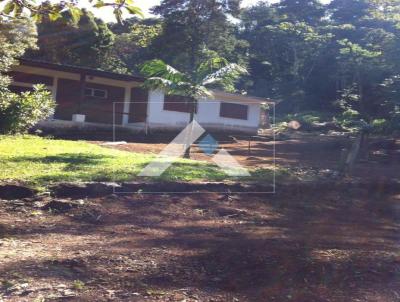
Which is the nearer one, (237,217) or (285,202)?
(237,217)

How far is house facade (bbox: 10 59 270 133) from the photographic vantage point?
865 inches

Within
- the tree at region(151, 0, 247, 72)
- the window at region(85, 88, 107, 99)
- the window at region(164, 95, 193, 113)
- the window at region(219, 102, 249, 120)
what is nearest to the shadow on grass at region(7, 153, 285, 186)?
the window at region(164, 95, 193, 113)

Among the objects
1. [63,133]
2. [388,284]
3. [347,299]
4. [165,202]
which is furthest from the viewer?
[63,133]

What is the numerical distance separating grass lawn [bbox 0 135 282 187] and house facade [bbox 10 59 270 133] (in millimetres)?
10375

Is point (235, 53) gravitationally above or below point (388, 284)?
above

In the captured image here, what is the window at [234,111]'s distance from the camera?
25.9 m

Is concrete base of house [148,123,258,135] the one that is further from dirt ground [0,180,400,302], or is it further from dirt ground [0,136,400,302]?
dirt ground [0,180,400,302]

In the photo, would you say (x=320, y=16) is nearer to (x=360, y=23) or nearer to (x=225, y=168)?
(x=360, y=23)

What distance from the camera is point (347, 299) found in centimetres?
378

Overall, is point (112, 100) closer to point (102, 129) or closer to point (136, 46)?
point (102, 129)

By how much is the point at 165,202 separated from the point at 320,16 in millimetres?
49111

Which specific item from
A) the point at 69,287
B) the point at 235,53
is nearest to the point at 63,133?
the point at 69,287

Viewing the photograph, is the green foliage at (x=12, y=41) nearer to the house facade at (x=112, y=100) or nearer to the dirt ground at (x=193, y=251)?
the house facade at (x=112, y=100)

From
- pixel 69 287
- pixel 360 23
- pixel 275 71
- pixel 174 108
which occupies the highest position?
pixel 360 23
